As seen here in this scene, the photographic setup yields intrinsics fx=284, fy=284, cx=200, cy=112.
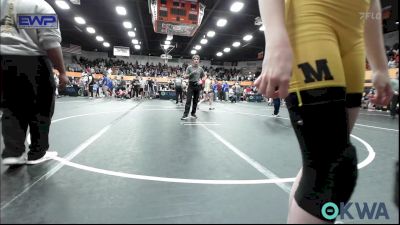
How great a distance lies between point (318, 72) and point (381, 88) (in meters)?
0.36

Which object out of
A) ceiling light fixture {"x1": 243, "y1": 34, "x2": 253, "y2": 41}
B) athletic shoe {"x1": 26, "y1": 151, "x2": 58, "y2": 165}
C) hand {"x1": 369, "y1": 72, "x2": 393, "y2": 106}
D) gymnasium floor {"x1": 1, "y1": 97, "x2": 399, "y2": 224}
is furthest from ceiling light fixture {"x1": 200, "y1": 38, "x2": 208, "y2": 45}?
hand {"x1": 369, "y1": 72, "x2": 393, "y2": 106}

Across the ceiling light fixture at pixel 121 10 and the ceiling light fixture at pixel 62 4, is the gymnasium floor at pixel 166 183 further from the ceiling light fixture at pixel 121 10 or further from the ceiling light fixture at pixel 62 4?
the ceiling light fixture at pixel 62 4

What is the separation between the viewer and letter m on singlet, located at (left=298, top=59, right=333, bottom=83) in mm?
812

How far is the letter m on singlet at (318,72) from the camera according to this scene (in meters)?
0.81

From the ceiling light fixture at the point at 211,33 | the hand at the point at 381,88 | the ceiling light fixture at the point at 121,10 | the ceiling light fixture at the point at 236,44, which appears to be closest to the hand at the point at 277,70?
the hand at the point at 381,88

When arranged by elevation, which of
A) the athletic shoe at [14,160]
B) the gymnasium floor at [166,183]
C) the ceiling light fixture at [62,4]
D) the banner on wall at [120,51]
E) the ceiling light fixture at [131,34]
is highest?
the ceiling light fixture at [62,4]

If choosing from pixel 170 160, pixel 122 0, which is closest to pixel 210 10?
pixel 122 0

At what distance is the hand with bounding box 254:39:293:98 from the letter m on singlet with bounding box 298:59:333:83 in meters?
0.10

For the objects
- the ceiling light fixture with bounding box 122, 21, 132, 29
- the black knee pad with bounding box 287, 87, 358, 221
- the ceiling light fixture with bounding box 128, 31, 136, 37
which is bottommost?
the black knee pad with bounding box 287, 87, 358, 221

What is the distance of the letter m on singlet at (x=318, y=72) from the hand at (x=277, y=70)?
103 millimetres

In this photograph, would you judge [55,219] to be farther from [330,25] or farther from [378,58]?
[378,58]

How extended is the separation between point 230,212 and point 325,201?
2.70 feet

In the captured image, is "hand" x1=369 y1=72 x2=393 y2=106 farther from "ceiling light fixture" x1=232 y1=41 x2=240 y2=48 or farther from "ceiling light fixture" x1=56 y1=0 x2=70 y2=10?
"ceiling light fixture" x1=232 y1=41 x2=240 y2=48

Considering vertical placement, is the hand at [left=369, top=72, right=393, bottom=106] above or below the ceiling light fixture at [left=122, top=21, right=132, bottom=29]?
below
